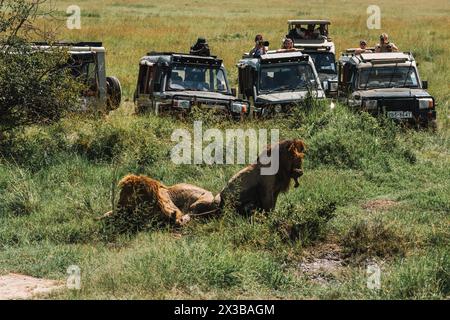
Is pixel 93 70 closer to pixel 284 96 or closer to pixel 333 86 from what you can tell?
pixel 284 96

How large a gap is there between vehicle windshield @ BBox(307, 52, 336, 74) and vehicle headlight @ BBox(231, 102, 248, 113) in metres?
6.87

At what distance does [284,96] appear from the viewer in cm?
1675

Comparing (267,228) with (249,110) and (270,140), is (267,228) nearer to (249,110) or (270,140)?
(270,140)

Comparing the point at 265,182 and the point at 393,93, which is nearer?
the point at 265,182

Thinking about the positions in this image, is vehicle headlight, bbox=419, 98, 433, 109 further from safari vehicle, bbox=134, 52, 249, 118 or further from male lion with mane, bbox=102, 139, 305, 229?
male lion with mane, bbox=102, 139, 305, 229

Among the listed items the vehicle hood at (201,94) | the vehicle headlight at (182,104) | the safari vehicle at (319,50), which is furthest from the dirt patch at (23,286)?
the safari vehicle at (319,50)

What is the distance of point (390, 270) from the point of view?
8008mm

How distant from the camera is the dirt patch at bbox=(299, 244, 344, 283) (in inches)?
318

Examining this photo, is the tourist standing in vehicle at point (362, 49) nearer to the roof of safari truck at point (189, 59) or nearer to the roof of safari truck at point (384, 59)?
the roof of safari truck at point (384, 59)

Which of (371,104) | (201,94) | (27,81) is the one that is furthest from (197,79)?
(27,81)

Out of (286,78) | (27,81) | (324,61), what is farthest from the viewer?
(324,61)

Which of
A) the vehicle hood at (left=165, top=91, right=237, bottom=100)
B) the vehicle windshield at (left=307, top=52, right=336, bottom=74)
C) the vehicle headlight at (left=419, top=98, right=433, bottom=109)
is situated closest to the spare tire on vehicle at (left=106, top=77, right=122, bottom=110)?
the vehicle hood at (left=165, top=91, right=237, bottom=100)

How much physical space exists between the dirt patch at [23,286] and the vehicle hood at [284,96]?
884 centimetres

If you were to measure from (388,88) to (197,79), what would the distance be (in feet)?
11.8
